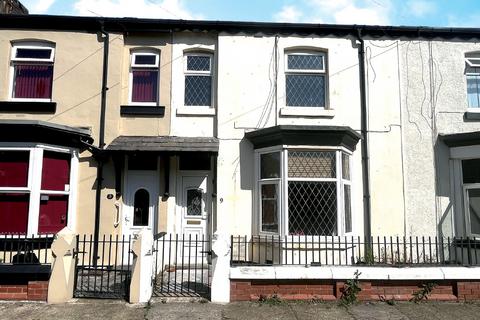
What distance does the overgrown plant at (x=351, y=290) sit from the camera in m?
6.42

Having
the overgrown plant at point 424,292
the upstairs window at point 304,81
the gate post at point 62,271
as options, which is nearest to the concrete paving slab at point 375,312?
the overgrown plant at point 424,292

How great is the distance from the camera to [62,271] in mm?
6398

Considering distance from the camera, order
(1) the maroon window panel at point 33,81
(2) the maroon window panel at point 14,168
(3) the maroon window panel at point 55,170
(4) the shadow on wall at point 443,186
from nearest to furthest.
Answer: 1. (2) the maroon window panel at point 14,168
2. (3) the maroon window panel at point 55,170
3. (4) the shadow on wall at point 443,186
4. (1) the maroon window panel at point 33,81

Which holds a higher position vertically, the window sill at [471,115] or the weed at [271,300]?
the window sill at [471,115]

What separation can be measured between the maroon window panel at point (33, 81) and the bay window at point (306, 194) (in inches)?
220

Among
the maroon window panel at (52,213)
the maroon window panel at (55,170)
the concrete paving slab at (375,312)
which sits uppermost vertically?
the maroon window panel at (55,170)

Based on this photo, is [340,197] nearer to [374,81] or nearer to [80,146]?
[374,81]

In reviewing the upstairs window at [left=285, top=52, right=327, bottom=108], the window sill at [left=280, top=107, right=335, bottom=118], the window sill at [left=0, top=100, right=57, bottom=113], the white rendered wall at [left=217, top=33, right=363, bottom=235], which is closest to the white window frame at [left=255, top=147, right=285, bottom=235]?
the white rendered wall at [left=217, top=33, right=363, bottom=235]

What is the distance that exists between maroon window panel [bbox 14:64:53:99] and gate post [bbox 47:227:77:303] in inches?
180

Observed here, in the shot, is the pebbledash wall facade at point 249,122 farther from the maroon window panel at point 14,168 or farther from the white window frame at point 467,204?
the maroon window panel at point 14,168

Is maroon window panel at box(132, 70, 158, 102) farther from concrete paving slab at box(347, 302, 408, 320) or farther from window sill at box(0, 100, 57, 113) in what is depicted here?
concrete paving slab at box(347, 302, 408, 320)

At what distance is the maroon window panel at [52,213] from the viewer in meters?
8.58

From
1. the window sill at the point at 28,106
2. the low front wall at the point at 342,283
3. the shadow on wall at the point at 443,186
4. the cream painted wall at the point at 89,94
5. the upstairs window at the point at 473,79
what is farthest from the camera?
the upstairs window at the point at 473,79

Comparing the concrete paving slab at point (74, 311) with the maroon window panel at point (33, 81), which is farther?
the maroon window panel at point (33, 81)
